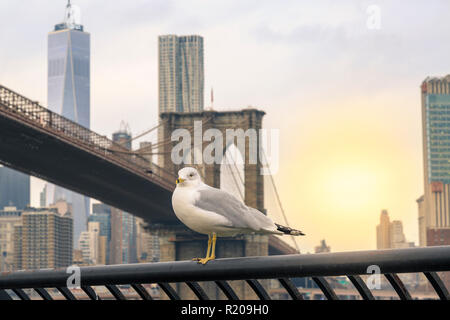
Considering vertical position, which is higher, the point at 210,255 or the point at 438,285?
the point at 210,255

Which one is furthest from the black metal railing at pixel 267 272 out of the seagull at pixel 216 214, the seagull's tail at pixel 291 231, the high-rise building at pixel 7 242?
the high-rise building at pixel 7 242

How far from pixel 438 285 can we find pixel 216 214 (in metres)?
1.44

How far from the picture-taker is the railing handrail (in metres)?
2.78

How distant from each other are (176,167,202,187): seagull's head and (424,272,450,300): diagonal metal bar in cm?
170

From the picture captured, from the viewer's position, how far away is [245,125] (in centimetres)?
5834

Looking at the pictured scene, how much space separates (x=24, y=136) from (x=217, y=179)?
25.4 m

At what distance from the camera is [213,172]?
60.0 m

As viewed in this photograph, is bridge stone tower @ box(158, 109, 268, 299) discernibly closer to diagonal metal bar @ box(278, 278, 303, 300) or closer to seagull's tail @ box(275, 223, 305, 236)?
seagull's tail @ box(275, 223, 305, 236)

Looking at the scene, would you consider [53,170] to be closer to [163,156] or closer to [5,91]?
Result: [5,91]

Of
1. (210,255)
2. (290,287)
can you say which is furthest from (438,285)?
(210,255)

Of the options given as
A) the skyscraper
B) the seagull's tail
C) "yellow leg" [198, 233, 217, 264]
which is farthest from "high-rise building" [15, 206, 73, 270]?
the seagull's tail

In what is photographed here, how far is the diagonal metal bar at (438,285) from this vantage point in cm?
284

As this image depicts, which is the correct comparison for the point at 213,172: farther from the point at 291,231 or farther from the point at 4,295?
the point at 291,231
